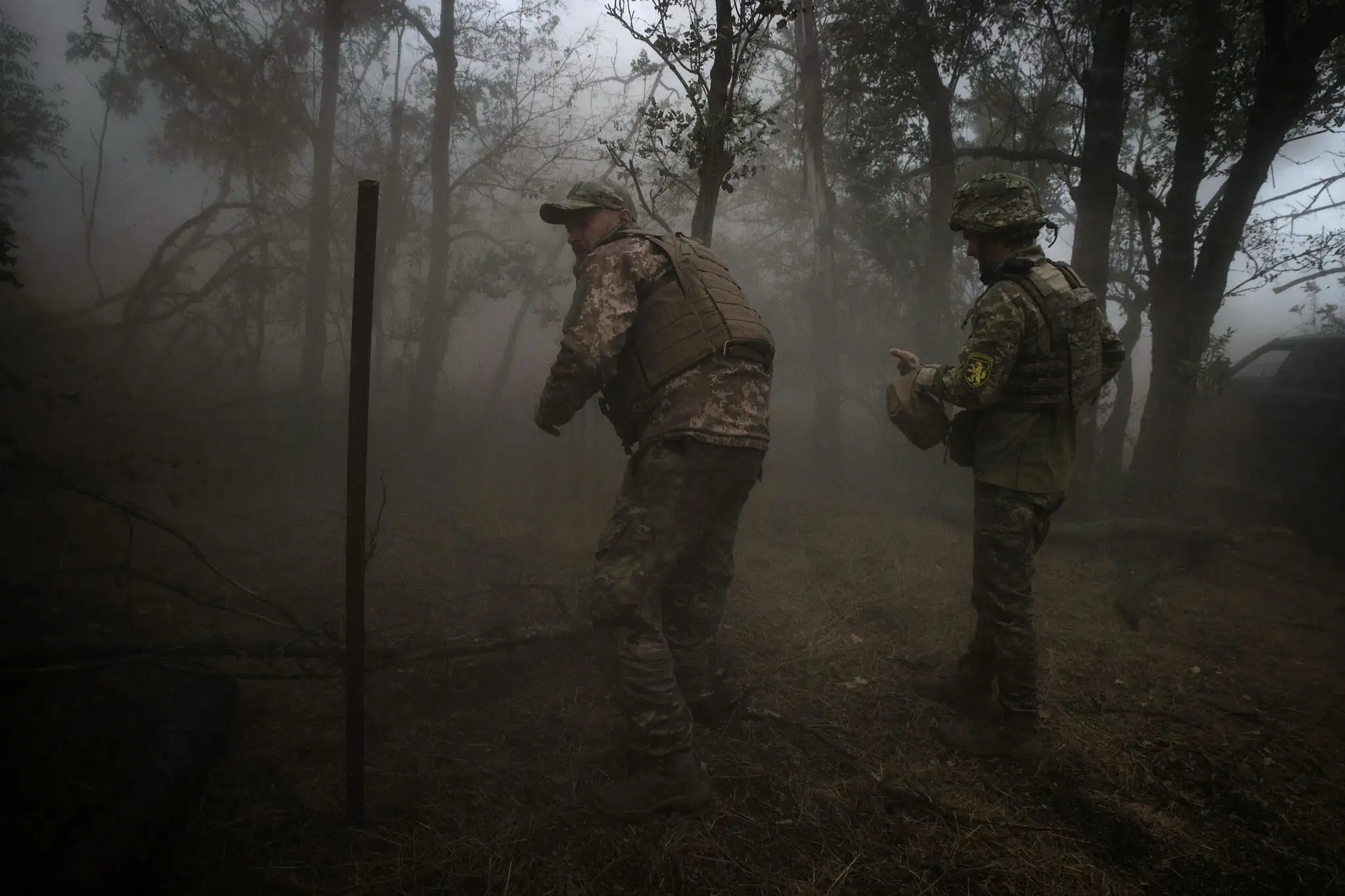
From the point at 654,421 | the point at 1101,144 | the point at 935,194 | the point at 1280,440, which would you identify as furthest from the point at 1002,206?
the point at 935,194

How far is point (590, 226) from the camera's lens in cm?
289

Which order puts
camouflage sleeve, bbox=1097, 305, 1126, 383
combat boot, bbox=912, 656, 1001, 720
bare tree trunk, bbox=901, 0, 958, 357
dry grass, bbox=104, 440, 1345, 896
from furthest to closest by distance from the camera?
bare tree trunk, bbox=901, 0, 958, 357 → combat boot, bbox=912, 656, 1001, 720 → camouflage sleeve, bbox=1097, 305, 1126, 383 → dry grass, bbox=104, 440, 1345, 896

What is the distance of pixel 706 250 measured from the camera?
2988mm

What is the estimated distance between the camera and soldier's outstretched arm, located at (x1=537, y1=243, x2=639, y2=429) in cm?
259

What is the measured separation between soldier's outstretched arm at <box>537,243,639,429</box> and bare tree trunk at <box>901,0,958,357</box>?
6.63 m

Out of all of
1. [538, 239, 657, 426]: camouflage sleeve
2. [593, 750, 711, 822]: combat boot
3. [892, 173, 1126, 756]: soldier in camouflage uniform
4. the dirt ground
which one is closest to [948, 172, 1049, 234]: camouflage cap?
[892, 173, 1126, 756]: soldier in camouflage uniform

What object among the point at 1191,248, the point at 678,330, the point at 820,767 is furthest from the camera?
the point at 1191,248

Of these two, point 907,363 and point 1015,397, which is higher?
point 907,363

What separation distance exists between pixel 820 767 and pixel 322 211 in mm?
9966

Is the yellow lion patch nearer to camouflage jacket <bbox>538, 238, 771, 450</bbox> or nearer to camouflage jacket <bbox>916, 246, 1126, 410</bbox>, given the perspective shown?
camouflage jacket <bbox>916, 246, 1126, 410</bbox>

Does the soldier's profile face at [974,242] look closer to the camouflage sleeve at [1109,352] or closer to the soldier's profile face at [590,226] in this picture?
the camouflage sleeve at [1109,352]

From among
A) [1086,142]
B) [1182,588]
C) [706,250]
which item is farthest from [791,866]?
[1086,142]

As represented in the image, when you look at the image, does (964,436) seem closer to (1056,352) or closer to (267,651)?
(1056,352)

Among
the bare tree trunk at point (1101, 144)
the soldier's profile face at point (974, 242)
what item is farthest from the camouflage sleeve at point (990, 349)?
the bare tree trunk at point (1101, 144)
